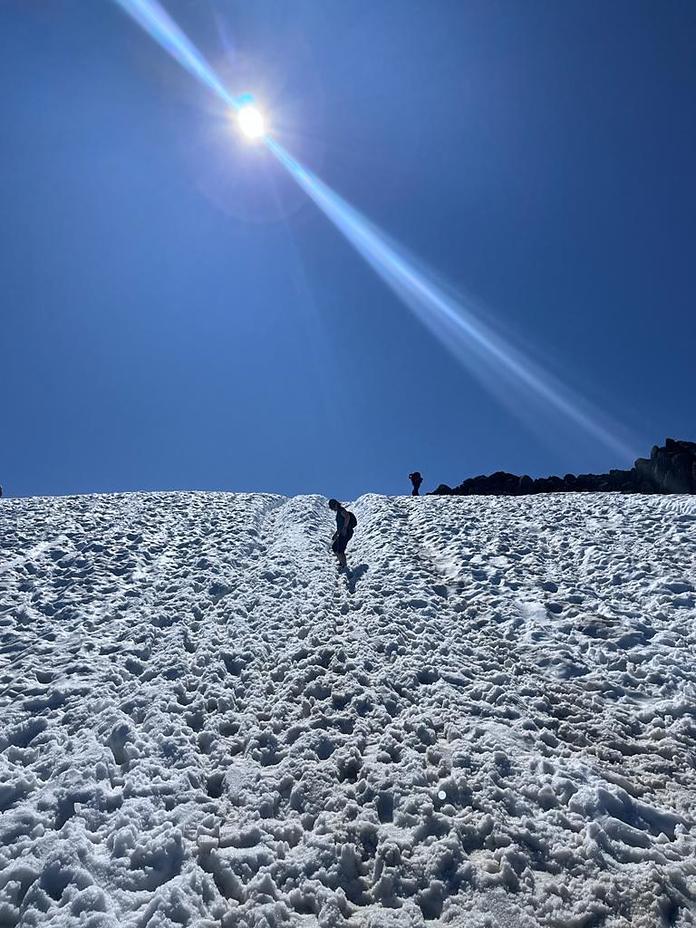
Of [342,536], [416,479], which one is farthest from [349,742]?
[416,479]

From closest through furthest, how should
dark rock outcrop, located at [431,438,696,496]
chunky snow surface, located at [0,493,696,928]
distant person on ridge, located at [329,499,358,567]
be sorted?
1. chunky snow surface, located at [0,493,696,928]
2. distant person on ridge, located at [329,499,358,567]
3. dark rock outcrop, located at [431,438,696,496]

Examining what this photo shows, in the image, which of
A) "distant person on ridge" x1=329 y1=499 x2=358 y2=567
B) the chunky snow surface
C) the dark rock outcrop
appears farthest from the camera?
the dark rock outcrop

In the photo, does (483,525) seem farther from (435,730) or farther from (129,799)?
(129,799)

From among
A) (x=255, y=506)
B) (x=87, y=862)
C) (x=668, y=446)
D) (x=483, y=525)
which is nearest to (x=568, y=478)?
(x=668, y=446)

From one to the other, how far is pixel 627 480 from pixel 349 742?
26.7m

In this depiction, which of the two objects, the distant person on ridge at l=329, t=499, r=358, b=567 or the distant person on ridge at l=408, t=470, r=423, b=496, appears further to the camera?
the distant person on ridge at l=408, t=470, r=423, b=496

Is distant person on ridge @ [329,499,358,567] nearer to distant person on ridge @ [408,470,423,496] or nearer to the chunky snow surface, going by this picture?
the chunky snow surface

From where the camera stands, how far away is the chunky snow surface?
444 centimetres

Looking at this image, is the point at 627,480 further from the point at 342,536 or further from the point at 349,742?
the point at 349,742

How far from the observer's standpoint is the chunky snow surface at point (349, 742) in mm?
4438

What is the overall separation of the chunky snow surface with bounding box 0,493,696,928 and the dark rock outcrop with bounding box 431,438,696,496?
12643mm

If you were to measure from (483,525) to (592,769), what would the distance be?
12.0 metres

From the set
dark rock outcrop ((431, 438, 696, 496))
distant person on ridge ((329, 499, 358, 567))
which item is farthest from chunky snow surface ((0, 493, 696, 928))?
dark rock outcrop ((431, 438, 696, 496))

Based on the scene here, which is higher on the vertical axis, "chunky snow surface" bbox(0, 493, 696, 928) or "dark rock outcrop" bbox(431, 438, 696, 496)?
"dark rock outcrop" bbox(431, 438, 696, 496)
